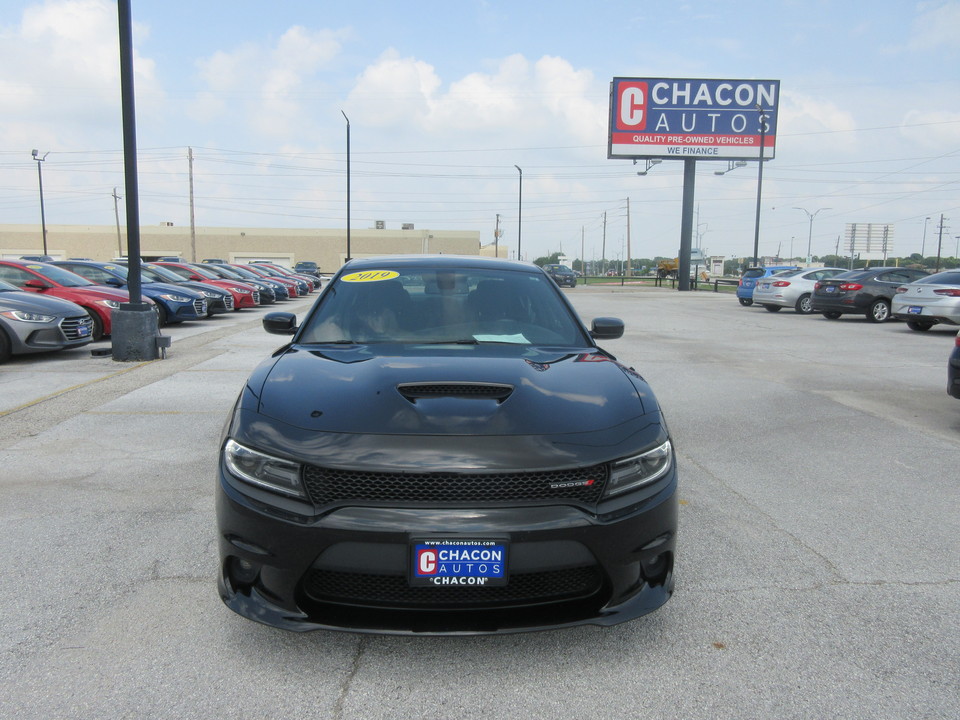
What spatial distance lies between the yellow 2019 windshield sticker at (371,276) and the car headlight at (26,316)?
7465 mm

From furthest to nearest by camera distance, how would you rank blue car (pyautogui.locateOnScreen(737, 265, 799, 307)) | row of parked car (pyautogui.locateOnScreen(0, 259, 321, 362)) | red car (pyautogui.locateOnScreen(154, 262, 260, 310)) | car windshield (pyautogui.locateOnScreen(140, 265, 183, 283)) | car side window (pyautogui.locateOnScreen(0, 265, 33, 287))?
blue car (pyautogui.locateOnScreen(737, 265, 799, 307)), red car (pyautogui.locateOnScreen(154, 262, 260, 310)), car windshield (pyautogui.locateOnScreen(140, 265, 183, 283)), car side window (pyautogui.locateOnScreen(0, 265, 33, 287)), row of parked car (pyautogui.locateOnScreen(0, 259, 321, 362))

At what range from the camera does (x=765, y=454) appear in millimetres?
5840

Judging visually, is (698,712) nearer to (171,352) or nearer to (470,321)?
(470,321)

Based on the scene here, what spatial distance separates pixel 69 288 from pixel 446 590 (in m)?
12.4

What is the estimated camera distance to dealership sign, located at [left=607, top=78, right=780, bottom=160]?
4147 centimetres

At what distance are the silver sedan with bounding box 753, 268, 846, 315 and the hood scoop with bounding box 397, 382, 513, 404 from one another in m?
21.3

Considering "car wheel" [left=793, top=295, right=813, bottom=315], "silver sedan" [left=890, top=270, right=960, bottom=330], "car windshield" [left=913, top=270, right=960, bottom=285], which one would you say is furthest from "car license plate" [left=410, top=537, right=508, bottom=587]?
"car wheel" [left=793, top=295, right=813, bottom=315]

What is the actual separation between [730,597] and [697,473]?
2040mm

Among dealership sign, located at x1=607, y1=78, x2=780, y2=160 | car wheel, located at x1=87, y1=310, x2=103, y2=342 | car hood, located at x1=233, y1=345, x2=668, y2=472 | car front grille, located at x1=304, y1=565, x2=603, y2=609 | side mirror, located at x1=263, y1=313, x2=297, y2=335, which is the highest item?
dealership sign, located at x1=607, y1=78, x2=780, y2=160

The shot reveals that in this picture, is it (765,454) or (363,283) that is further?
(765,454)

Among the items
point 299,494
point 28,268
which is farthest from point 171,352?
point 299,494

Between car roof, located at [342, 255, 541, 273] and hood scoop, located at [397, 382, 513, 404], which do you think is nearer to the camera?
hood scoop, located at [397, 382, 513, 404]

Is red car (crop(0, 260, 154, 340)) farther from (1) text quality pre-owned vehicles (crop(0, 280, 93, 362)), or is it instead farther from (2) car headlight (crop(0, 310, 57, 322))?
(2) car headlight (crop(0, 310, 57, 322))

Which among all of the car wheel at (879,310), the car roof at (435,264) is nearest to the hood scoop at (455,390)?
the car roof at (435,264)
